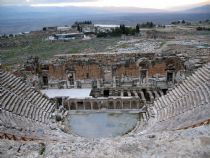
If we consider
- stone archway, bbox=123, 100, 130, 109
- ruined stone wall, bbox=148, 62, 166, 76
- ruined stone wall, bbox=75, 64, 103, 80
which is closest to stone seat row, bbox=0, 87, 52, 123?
stone archway, bbox=123, 100, 130, 109

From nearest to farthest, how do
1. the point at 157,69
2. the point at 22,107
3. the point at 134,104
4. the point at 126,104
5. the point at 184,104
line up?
the point at 184,104, the point at 22,107, the point at 134,104, the point at 126,104, the point at 157,69

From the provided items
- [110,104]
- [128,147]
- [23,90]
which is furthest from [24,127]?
[128,147]

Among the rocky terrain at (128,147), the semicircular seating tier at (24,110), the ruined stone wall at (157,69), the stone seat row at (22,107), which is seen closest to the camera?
the rocky terrain at (128,147)

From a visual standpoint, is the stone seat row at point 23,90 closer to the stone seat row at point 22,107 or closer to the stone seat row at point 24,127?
the stone seat row at point 22,107

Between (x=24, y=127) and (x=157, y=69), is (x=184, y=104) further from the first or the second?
(x=24, y=127)

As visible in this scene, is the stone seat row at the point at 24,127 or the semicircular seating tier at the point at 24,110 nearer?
the stone seat row at the point at 24,127

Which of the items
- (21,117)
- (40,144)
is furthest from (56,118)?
(40,144)

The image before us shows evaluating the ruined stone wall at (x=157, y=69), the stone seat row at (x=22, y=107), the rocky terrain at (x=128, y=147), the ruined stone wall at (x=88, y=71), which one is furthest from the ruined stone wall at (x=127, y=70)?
the rocky terrain at (x=128, y=147)

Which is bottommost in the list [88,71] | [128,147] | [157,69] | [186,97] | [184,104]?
[184,104]

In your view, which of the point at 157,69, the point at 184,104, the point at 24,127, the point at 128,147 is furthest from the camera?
the point at 157,69

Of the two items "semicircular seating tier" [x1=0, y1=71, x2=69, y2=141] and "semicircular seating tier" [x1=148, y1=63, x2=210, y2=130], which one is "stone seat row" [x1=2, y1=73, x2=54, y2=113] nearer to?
"semicircular seating tier" [x1=0, y1=71, x2=69, y2=141]

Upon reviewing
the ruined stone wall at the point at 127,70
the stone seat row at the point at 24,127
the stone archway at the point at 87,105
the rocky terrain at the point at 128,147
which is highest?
the rocky terrain at the point at 128,147

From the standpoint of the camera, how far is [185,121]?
14734 millimetres

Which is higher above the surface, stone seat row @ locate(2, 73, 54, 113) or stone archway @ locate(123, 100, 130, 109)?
stone seat row @ locate(2, 73, 54, 113)
